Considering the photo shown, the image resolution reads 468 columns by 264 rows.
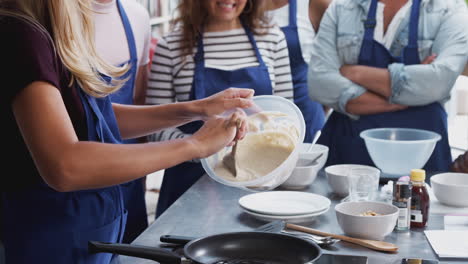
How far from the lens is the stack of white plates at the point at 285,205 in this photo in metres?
1.72

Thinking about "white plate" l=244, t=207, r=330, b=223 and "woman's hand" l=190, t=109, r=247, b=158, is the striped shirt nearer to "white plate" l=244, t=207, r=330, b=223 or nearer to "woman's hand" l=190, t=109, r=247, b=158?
"white plate" l=244, t=207, r=330, b=223

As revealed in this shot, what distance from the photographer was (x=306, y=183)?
6.74ft

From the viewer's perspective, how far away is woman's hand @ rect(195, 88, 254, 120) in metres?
1.72

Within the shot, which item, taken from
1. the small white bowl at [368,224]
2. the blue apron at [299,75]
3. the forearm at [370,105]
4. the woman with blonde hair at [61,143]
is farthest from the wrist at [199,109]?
the blue apron at [299,75]

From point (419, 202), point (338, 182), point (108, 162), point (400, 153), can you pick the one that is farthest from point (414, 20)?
point (108, 162)

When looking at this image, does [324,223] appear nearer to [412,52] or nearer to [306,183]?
[306,183]

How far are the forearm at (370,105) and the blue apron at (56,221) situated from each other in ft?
3.81

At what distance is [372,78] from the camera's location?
241 centimetres

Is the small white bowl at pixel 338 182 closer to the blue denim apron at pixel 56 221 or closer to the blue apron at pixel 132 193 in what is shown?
the blue denim apron at pixel 56 221

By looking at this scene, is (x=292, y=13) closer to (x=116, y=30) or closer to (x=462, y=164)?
(x=116, y=30)

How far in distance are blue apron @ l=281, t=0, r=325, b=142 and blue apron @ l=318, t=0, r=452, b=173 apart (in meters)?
0.35

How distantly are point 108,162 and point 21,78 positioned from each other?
9.1 inches

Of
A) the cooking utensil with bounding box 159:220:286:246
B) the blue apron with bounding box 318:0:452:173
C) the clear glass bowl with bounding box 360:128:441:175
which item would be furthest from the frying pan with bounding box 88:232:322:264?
the blue apron with bounding box 318:0:452:173

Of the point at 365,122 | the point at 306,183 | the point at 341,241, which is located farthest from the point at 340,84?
the point at 341,241
